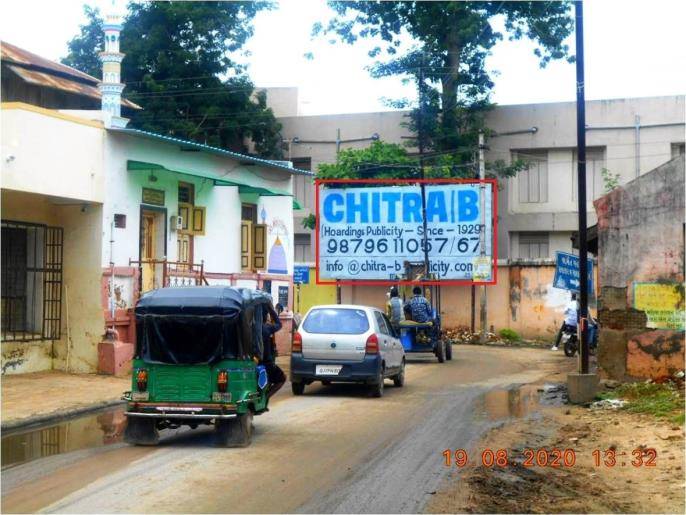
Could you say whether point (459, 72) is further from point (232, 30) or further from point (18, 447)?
point (18, 447)

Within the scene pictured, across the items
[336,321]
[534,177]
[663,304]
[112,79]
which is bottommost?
[336,321]

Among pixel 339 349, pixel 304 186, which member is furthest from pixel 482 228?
pixel 339 349

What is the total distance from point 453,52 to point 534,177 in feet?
20.8

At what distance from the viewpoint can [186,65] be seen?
128 feet

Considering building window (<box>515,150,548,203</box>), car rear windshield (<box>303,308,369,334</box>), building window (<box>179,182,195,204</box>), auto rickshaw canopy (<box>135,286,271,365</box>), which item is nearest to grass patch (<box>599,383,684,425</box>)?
car rear windshield (<box>303,308,369,334</box>)

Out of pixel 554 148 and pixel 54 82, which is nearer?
pixel 54 82

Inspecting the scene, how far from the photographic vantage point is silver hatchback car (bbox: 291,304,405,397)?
1689cm

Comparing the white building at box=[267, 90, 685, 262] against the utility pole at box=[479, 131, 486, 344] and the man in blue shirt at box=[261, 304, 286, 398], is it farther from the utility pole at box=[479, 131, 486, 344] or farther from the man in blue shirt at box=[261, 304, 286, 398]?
the man in blue shirt at box=[261, 304, 286, 398]

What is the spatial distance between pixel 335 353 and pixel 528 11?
2767 cm

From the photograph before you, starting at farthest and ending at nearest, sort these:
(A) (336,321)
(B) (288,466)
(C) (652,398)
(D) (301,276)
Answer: (D) (301,276)
(A) (336,321)
(C) (652,398)
(B) (288,466)

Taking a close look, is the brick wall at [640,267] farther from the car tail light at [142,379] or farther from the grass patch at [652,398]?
the car tail light at [142,379]

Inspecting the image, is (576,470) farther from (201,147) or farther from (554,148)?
(554,148)

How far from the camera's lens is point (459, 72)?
39.9 m

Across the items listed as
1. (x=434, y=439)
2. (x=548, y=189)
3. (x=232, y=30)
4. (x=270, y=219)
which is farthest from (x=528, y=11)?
(x=434, y=439)
